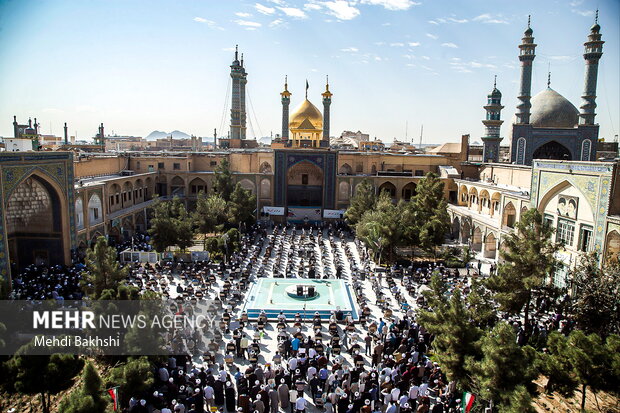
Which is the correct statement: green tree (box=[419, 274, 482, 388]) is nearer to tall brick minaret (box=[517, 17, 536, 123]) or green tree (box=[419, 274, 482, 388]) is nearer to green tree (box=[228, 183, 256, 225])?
green tree (box=[228, 183, 256, 225])

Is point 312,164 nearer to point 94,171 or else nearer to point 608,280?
point 94,171

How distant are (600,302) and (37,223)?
63.2 ft

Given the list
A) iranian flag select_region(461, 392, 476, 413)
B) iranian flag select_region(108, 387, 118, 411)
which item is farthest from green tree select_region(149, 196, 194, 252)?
iranian flag select_region(461, 392, 476, 413)

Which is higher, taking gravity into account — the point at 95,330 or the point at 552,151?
the point at 552,151

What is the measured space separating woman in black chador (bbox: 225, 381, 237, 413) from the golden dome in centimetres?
2567

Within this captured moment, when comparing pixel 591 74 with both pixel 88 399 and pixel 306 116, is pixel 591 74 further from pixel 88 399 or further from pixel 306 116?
pixel 88 399

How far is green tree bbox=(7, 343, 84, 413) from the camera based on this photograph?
7453mm

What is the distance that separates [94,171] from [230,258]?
11.2 meters

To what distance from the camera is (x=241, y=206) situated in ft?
79.1

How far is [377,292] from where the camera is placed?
15.3 m

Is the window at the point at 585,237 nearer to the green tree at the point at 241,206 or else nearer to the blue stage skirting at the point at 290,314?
the blue stage skirting at the point at 290,314

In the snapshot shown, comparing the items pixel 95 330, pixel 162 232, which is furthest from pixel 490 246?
pixel 95 330

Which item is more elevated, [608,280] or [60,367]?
[608,280]

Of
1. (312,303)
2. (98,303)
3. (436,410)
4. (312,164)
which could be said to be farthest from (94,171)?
(436,410)
